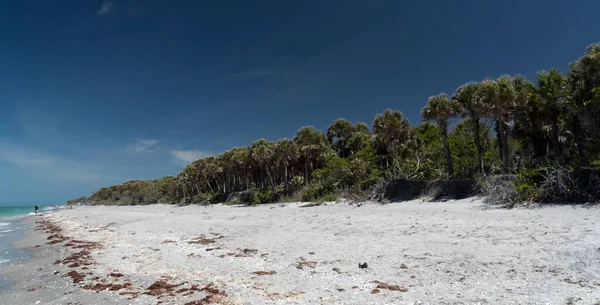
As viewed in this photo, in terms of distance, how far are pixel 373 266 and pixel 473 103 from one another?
54.0 feet

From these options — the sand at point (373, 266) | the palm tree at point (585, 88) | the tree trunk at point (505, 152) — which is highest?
the palm tree at point (585, 88)

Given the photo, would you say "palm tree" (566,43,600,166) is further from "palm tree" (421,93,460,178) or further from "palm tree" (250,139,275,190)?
"palm tree" (250,139,275,190)

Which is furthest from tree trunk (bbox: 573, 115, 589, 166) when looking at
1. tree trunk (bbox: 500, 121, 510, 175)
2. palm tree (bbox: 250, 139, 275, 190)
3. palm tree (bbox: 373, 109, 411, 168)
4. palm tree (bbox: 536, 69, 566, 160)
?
palm tree (bbox: 250, 139, 275, 190)

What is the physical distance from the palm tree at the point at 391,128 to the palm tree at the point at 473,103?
4938 millimetres

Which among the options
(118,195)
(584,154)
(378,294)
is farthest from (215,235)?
(118,195)

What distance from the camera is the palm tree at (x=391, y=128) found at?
86.0 feet

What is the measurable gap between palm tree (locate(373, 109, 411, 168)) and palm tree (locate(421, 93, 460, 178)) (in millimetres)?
3229

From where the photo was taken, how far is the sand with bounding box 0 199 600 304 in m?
5.78

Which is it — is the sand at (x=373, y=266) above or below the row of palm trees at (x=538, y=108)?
below

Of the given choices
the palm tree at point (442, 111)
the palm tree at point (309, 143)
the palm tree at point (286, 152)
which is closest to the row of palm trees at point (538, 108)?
the palm tree at point (442, 111)

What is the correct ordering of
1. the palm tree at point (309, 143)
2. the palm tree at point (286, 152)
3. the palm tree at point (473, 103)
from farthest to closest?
1. the palm tree at point (286, 152)
2. the palm tree at point (309, 143)
3. the palm tree at point (473, 103)

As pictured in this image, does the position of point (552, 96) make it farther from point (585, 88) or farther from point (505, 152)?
point (505, 152)

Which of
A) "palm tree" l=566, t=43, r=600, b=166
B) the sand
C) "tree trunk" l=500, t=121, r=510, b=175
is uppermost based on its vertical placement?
"palm tree" l=566, t=43, r=600, b=166

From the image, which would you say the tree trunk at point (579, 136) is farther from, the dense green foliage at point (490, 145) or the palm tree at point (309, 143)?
the palm tree at point (309, 143)
